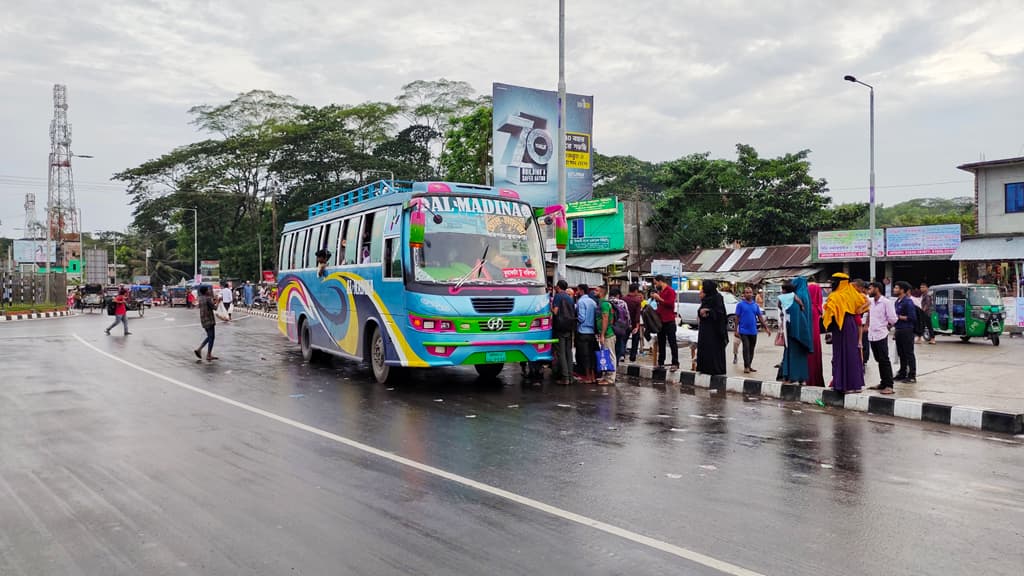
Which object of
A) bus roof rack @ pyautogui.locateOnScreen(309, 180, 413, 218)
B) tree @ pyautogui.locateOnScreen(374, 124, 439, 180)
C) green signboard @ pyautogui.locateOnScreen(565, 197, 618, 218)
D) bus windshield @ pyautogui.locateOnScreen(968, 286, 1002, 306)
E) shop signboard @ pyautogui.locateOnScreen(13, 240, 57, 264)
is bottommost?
bus windshield @ pyautogui.locateOnScreen(968, 286, 1002, 306)

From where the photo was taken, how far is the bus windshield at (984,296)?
1977 centimetres

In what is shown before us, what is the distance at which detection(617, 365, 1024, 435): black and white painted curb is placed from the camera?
902 cm

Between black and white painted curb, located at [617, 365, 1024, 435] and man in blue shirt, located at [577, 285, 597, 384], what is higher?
man in blue shirt, located at [577, 285, 597, 384]

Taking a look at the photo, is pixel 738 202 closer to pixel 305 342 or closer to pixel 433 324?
pixel 305 342

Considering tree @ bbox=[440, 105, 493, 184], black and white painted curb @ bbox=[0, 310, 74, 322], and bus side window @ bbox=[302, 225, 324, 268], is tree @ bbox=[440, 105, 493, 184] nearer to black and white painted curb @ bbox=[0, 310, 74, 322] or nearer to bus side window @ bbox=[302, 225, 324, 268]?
black and white painted curb @ bbox=[0, 310, 74, 322]

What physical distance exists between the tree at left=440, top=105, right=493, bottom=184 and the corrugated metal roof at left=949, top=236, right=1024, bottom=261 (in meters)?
22.8

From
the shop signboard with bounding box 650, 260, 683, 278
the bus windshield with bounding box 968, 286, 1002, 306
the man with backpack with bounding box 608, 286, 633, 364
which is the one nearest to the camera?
the man with backpack with bounding box 608, 286, 633, 364

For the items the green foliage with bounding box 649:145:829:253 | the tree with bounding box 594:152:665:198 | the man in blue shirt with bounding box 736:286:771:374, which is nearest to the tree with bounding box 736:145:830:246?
the green foliage with bounding box 649:145:829:253

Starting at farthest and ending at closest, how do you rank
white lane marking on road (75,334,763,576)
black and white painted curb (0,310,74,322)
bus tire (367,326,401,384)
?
1. black and white painted curb (0,310,74,322)
2. bus tire (367,326,401,384)
3. white lane marking on road (75,334,763,576)

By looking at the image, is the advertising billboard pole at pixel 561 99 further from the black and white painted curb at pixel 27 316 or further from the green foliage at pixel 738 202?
the black and white painted curb at pixel 27 316

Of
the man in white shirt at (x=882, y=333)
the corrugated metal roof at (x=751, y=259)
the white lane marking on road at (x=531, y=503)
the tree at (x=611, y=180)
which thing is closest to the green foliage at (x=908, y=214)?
the corrugated metal roof at (x=751, y=259)

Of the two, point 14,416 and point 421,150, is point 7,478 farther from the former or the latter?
point 421,150

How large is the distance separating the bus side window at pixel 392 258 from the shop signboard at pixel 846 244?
26.1 meters

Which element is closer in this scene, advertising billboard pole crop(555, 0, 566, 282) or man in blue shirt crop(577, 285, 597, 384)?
man in blue shirt crop(577, 285, 597, 384)
